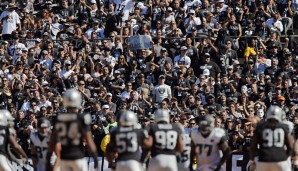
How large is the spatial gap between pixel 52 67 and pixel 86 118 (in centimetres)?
1049

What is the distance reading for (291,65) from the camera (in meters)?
29.7

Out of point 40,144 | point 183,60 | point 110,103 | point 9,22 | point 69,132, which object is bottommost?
point 40,144

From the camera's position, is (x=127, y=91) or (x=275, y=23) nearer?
(x=127, y=91)

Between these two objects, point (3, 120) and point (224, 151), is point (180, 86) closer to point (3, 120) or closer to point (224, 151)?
point (224, 151)

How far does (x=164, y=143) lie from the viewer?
2075cm

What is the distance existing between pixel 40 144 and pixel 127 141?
8.61 ft

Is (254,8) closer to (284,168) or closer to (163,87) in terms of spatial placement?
(163,87)

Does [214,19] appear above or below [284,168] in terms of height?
above

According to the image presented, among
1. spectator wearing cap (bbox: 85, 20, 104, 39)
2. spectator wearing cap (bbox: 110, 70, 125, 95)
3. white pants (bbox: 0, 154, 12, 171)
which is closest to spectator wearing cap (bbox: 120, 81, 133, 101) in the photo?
spectator wearing cap (bbox: 110, 70, 125, 95)

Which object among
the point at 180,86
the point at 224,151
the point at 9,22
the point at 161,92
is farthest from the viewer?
the point at 9,22

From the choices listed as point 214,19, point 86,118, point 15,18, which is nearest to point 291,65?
point 214,19

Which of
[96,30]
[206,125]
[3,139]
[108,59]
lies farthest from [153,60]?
[3,139]

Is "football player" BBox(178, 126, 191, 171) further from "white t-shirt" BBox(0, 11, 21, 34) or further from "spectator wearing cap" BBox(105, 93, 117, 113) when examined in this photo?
"white t-shirt" BBox(0, 11, 21, 34)

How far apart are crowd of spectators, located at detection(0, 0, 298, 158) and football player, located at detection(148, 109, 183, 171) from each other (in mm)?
4849
